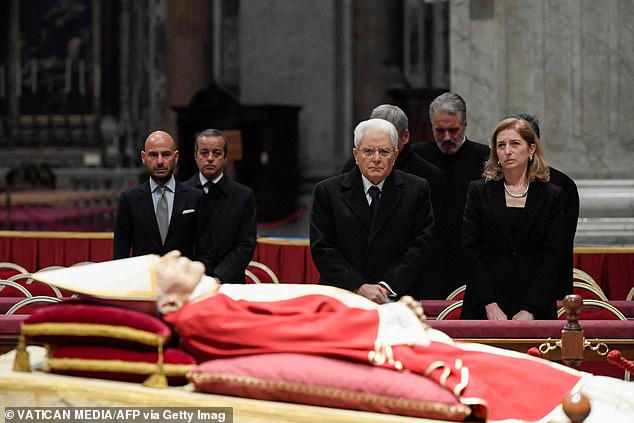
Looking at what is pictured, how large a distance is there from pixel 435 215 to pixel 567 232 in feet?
3.31

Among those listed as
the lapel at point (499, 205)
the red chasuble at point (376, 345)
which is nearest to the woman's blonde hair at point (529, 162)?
the lapel at point (499, 205)

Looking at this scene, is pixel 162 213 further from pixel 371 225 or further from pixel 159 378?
pixel 159 378

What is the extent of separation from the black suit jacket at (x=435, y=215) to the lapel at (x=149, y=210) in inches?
42.9

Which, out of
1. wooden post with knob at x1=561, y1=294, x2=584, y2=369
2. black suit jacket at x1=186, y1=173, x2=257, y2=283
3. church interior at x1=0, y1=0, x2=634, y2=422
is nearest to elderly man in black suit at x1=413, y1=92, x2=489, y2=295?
church interior at x1=0, y1=0, x2=634, y2=422

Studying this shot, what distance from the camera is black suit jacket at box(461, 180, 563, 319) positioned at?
4.95 m

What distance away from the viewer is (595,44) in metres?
8.81

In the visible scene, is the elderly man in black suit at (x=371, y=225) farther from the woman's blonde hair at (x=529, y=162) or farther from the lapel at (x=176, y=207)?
the lapel at (x=176, y=207)

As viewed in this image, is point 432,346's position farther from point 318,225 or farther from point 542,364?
point 318,225

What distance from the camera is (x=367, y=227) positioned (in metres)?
5.12

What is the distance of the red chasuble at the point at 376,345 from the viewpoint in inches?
129

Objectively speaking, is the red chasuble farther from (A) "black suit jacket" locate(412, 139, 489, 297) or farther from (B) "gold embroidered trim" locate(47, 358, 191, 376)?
(A) "black suit jacket" locate(412, 139, 489, 297)

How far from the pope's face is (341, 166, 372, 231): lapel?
11 centimetres

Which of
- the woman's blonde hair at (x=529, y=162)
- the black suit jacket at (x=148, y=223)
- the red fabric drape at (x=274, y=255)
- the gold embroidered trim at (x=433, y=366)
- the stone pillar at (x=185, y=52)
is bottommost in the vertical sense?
the red fabric drape at (x=274, y=255)

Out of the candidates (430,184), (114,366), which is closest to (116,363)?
(114,366)
